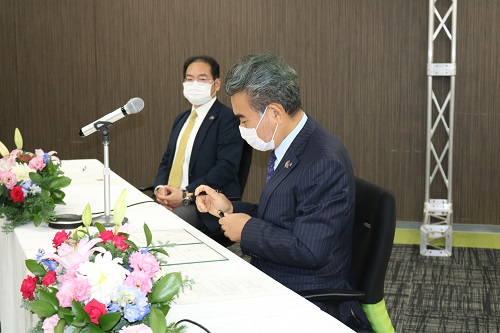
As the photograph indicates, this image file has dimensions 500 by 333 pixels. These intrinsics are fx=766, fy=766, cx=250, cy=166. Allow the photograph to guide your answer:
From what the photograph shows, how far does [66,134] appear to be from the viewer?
7824 millimetres

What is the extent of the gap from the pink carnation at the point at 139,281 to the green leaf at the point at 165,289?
0.08 ft

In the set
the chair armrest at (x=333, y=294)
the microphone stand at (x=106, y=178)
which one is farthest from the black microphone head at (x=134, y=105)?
the chair armrest at (x=333, y=294)

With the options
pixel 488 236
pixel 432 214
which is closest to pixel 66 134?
pixel 432 214

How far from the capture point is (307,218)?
273 cm

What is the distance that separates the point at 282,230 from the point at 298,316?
710mm

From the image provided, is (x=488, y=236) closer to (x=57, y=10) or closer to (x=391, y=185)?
(x=391, y=185)

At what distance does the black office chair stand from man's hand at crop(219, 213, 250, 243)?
40cm

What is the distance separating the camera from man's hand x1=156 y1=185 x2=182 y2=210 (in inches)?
180

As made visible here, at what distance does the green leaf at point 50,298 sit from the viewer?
169cm

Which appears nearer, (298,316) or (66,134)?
(298,316)

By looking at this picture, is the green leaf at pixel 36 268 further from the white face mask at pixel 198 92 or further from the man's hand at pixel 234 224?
the white face mask at pixel 198 92

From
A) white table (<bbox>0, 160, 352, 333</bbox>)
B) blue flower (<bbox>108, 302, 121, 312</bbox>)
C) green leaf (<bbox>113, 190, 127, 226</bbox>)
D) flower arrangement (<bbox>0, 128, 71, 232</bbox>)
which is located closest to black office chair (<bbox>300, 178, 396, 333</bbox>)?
white table (<bbox>0, 160, 352, 333</bbox>)

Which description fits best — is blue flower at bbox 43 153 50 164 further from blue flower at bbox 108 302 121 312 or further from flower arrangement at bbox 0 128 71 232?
blue flower at bbox 108 302 121 312

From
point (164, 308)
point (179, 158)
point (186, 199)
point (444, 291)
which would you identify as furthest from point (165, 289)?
point (444, 291)
